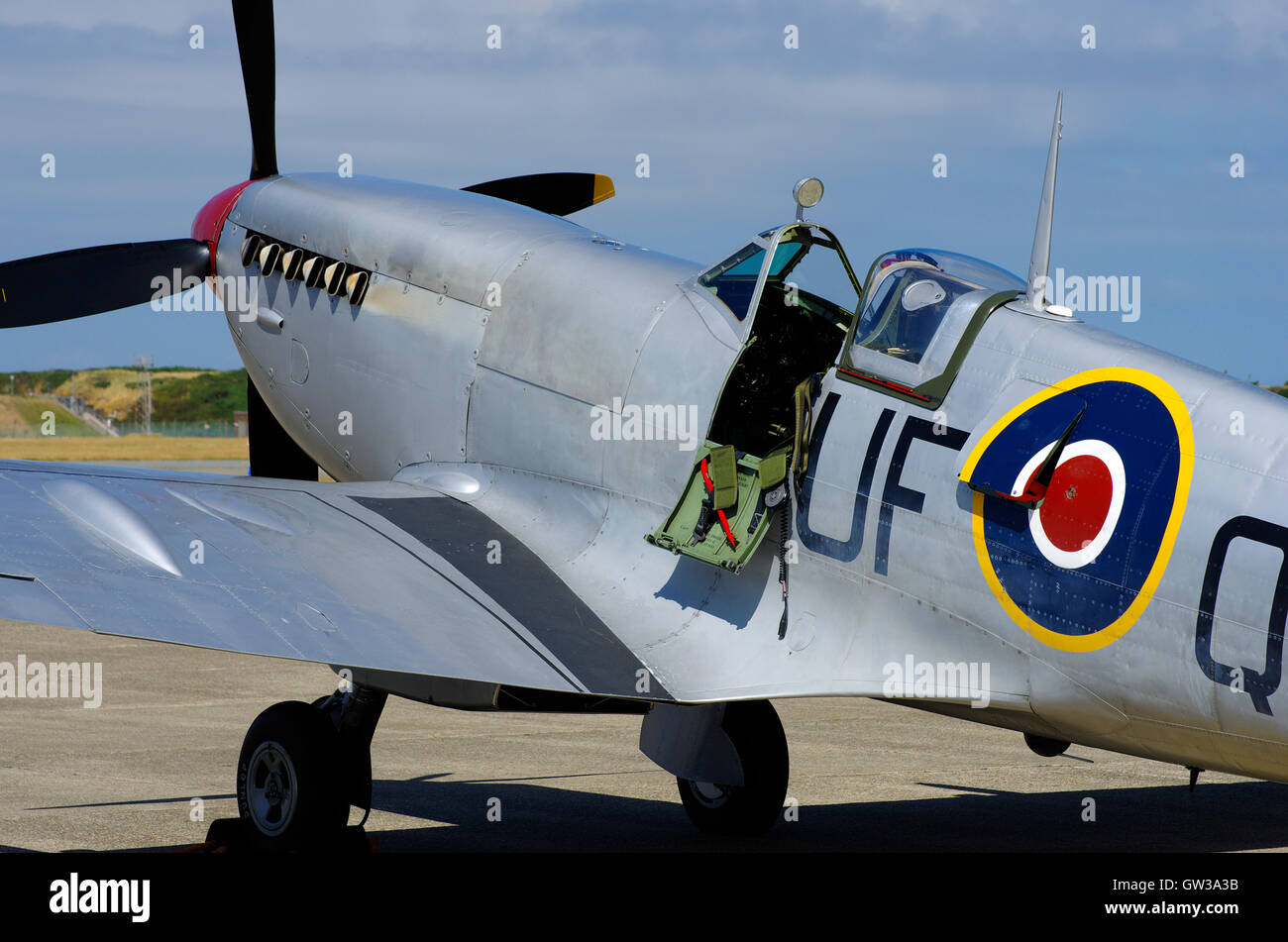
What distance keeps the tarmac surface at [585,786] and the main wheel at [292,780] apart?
0.87 meters

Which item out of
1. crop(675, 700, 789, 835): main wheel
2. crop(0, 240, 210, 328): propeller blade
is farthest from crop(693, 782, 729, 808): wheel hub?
crop(0, 240, 210, 328): propeller blade

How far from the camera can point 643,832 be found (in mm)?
8250

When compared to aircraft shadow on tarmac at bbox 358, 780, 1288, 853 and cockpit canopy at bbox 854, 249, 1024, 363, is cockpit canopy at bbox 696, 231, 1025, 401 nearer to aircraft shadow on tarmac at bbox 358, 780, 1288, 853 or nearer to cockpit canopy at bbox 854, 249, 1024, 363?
cockpit canopy at bbox 854, 249, 1024, 363

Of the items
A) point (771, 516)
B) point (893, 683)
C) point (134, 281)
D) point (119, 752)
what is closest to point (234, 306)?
point (134, 281)

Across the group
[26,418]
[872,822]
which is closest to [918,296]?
[872,822]

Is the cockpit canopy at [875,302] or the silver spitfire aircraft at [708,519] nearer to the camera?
the silver spitfire aircraft at [708,519]

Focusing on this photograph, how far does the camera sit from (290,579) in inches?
247

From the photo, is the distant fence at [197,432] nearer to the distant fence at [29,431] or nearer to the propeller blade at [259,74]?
the distant fence at [29,431]

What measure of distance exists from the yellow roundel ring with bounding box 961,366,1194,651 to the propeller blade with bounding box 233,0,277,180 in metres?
6.40

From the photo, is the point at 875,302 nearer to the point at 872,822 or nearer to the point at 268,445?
the point at 872,822

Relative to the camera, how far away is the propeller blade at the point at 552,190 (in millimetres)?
11719

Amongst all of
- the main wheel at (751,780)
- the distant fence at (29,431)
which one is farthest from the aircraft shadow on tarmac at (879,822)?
the distant fence at (29,431)

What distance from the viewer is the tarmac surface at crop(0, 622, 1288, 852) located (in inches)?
313

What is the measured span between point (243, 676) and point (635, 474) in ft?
27.9
